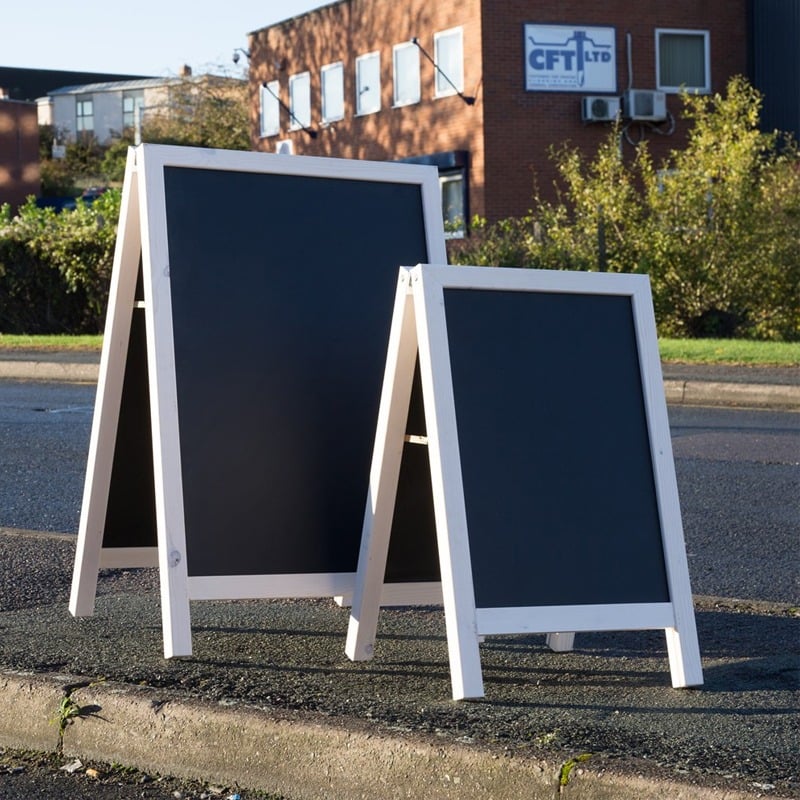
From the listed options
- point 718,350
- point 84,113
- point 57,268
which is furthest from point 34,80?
point 718,350

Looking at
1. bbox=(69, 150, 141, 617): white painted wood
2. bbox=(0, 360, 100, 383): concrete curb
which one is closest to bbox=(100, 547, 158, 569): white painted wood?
bbox=(69, 150, 141, 617): white painted wood

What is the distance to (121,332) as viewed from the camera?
4590mm

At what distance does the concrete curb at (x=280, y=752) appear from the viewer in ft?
10.8

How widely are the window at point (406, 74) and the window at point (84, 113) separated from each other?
211ft

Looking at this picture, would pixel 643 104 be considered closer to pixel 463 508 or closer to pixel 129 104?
pixel 463 508

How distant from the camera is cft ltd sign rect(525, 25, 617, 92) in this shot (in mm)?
31438

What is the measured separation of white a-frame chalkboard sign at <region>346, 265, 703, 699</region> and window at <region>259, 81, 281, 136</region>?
35.0m

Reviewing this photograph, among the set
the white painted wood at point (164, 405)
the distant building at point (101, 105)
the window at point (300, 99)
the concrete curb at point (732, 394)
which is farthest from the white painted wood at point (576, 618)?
the distant building at point (101, 105)

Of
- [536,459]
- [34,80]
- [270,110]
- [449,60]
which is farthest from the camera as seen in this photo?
[34,80]

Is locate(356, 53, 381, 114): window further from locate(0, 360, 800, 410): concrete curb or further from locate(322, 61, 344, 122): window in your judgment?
locate(0, 360, 800, 410): concrete curb

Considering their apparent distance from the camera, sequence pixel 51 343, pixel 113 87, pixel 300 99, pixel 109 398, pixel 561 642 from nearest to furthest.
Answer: pixel 561 642 < pixel 109 398 < pixel 51 343 < pixel 300 99 < pixel 113 87

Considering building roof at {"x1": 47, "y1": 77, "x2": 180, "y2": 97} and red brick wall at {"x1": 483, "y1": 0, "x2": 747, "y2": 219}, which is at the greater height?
building roof at {"x1": 47, "y1": 77, "x2": 180, "y2": 97}

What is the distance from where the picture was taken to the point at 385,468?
411 centimetres

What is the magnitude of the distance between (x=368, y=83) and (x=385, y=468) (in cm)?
3204
